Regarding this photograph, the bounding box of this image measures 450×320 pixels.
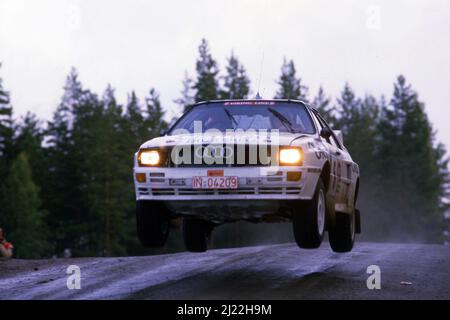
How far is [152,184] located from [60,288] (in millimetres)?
1520

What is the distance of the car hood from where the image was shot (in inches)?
335

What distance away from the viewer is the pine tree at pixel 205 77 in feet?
238

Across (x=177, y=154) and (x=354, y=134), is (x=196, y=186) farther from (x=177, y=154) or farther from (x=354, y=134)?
(x=354, y=134)

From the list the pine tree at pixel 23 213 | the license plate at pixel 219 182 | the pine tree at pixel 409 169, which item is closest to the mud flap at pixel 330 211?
the license plate at pixel 219 182

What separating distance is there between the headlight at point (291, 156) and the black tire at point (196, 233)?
9.07ft

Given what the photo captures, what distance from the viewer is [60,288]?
28.5 ft

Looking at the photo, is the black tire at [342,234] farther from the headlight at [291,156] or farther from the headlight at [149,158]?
the headlight at [149,158]

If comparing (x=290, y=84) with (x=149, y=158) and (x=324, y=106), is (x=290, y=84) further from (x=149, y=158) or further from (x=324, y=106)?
(x=149, y=158)

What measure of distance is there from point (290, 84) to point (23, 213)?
98.7ft

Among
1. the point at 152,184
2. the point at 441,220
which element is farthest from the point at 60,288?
the point at 441,220

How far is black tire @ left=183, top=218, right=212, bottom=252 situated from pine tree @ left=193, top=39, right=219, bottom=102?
60637mm

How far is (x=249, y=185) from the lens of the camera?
8.34 metres

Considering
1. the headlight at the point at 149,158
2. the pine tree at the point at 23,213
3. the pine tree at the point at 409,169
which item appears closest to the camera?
the headlight at the point at 149,158

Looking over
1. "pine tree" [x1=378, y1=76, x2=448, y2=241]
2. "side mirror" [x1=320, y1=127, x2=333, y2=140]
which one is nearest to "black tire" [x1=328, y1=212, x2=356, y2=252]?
"side mirror" [x1=320, y1=127, x2=333, y2=140]
